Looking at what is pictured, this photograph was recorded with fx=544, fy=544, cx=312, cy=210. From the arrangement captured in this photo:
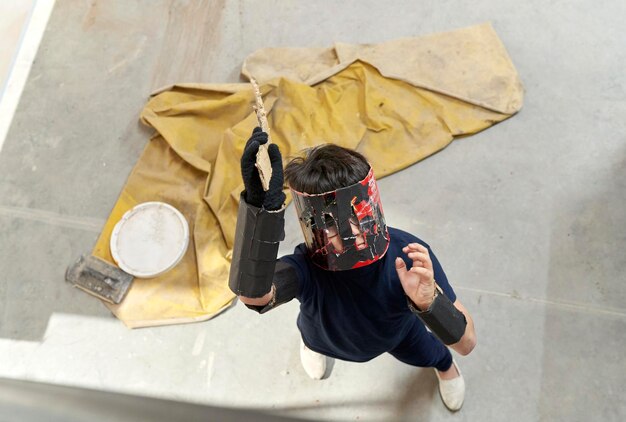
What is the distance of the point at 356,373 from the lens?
6.73ft

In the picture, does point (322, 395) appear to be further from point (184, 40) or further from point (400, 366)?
point (184, 40)

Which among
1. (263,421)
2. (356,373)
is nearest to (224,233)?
(356,373)

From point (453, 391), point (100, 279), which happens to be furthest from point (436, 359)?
point (100, 279)

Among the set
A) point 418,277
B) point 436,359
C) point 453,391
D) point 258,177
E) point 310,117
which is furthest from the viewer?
point 310,117

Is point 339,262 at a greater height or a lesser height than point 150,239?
greater

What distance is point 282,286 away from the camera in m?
1.25

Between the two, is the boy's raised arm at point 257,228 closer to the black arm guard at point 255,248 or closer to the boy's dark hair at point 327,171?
the black arm guard at point 255,248

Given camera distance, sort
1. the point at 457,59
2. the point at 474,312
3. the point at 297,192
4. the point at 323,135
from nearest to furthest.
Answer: the point at 297,192 → the point at 474,312 → the point at 323,135 → the point at 457,59

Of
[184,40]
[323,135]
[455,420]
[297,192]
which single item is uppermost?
[297,192]

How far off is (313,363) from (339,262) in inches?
34.1

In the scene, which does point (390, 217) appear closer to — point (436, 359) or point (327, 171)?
point (436, 359)

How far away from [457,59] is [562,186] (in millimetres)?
794

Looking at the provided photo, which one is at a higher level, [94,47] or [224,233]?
[94,47]

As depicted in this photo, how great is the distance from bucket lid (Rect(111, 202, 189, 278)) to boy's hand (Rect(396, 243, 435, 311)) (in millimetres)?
1318
